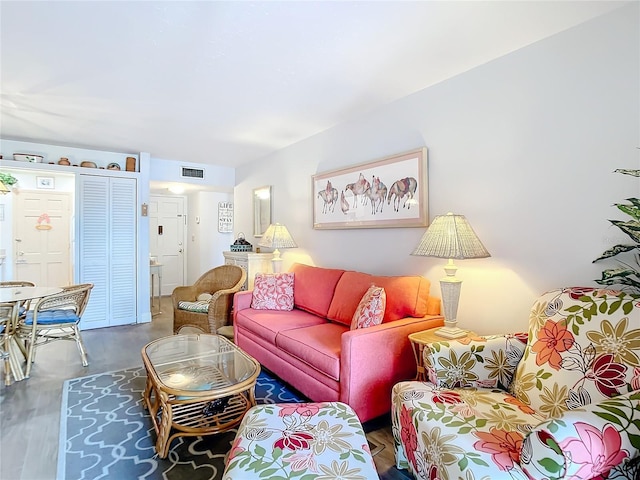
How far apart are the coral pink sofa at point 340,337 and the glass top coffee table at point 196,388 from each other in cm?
36

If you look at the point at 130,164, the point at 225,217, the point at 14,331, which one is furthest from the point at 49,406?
the point at 225,217

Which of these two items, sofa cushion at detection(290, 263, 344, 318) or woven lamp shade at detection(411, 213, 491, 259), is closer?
woven lamp shade at detection(411, 213, 491, 259)

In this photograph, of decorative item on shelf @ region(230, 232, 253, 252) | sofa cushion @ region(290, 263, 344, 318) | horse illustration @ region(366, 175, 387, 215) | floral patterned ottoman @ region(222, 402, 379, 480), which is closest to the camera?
floral patterned ottoman @ region(222, 402, 379, 480)

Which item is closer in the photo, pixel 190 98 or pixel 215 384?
pixel 215 384

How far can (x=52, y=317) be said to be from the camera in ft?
10.2

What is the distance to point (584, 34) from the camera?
1.80 metres

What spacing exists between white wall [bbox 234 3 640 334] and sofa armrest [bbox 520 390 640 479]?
92 centimetres

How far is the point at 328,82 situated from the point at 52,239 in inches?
201

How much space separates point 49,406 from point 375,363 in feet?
7.57

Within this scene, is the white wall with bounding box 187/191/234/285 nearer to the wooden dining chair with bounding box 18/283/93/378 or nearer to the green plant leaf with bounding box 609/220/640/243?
the wooden dining chair with bounding box 18/283/93/378

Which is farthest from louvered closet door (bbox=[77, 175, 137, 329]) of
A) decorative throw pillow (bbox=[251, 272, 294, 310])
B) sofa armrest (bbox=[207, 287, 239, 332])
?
decorative throw pillow (bbox=[251, 272, 294, 310])

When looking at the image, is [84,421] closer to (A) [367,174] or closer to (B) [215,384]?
(B) [215,384]

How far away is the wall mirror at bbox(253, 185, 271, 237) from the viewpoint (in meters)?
4.61

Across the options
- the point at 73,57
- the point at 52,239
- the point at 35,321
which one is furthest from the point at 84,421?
the point at 52,239
